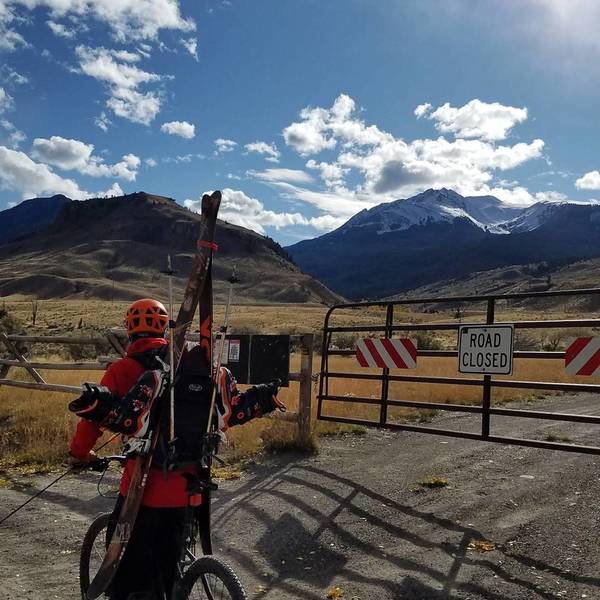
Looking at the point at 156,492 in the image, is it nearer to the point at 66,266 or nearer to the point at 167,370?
the point at 167,370

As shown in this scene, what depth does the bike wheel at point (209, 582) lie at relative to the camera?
312 centimetres

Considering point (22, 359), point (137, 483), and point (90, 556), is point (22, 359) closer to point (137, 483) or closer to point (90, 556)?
point (90, 556)

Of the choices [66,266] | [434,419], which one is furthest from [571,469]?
[66,266]

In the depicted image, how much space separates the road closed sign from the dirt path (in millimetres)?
1312

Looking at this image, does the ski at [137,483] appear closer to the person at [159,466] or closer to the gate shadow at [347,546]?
the person at [159,466]

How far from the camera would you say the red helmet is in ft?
12.2

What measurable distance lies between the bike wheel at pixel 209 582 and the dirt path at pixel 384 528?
127 cm

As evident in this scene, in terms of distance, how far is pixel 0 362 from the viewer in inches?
458

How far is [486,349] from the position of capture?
7.05 meters

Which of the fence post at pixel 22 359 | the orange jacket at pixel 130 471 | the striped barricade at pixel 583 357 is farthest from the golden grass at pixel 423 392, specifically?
the orange jacket at pixel 130 471

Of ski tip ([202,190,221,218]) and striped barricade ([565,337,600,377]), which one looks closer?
ski tip ([202,190,221,218])

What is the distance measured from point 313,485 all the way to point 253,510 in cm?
105

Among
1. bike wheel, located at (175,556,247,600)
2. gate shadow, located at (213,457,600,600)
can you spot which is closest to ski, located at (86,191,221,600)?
bike wheel, located at (175,556,247,600)

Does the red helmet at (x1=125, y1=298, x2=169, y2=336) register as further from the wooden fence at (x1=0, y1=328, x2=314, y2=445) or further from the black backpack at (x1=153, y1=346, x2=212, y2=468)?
the wooden fence at (x1=0, y1=328, x2=314, y2=445)
